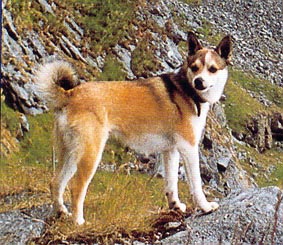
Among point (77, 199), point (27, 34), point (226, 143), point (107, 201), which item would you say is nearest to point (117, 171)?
point (107, 201)

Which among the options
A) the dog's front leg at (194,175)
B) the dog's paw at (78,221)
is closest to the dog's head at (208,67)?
the dog's front leg at (194,175)

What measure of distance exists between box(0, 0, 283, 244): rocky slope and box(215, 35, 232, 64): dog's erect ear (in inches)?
14.7

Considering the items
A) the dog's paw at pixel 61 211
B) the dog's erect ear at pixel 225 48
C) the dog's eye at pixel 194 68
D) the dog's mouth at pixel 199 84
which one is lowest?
the dog's paw at pixel 61 211

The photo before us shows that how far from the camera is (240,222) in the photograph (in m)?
3.24

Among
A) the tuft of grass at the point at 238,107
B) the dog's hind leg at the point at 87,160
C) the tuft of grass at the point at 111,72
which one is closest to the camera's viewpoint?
the dog's hind leg at the point at 87,160

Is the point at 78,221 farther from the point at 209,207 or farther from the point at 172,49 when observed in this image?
the point at 172,49

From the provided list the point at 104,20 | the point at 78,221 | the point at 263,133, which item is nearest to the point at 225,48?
the point at 263,133

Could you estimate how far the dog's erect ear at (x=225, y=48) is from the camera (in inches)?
135

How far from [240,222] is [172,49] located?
107 cm

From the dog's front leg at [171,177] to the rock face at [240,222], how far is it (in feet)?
0.50

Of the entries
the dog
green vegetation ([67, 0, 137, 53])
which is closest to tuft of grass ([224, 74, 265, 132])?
the dog

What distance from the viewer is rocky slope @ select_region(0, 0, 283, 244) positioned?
12.8ft

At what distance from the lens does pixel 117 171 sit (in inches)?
140

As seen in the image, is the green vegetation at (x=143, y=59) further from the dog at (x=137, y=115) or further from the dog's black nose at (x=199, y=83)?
the dog's black nose at (x=199, y=83)
